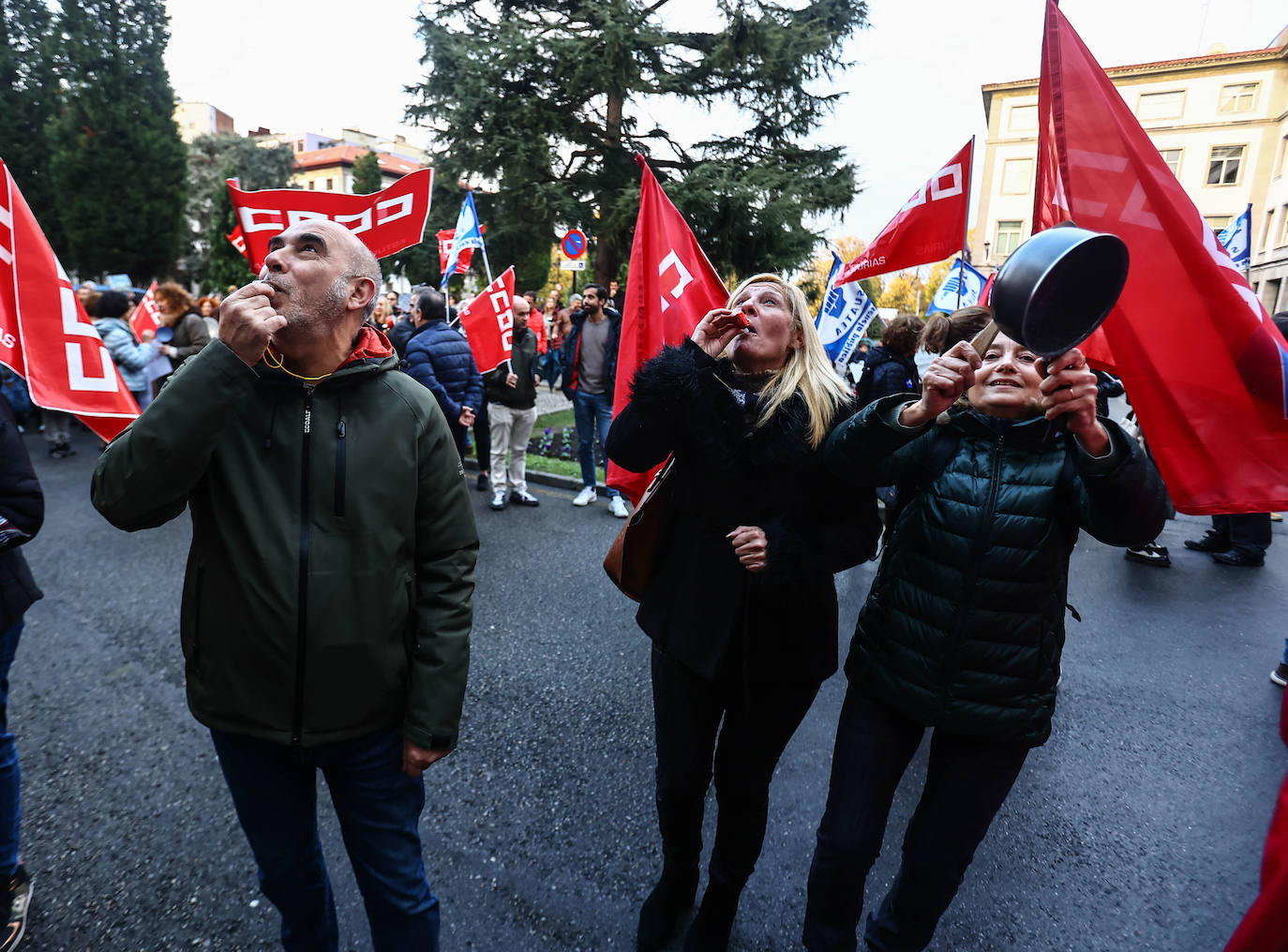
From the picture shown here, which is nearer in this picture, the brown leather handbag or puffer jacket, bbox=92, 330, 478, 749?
puffer jacket, bbox=92, 330, 478, 749

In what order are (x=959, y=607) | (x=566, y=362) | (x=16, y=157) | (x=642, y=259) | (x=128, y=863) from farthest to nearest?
(x=16, y=157) → (x=566, y=362) → (x=642, y=259) → (x=128, y=863) → (x=959, y=607)

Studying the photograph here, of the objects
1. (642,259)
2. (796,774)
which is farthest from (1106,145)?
(796,774)

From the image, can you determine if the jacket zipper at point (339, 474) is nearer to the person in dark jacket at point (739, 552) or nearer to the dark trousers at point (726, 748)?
the person in dark jacket at point (739, 552)

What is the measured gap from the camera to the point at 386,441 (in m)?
1.63

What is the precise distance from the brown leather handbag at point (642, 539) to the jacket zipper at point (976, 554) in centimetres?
81

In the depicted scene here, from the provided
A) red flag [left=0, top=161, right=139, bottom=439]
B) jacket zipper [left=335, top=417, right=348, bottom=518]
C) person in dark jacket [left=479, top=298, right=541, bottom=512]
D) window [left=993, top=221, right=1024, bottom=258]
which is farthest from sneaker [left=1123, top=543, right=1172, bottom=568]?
window [left=993, top=221, right=1024, bottom=258]

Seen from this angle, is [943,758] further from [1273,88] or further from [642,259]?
[1273,88]

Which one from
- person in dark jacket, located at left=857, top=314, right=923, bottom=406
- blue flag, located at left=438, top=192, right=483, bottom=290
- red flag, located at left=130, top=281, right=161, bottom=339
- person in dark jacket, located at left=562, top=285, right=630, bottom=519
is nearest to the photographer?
person in dark jacket, located at left=857, top=314, right=923, bottom=406

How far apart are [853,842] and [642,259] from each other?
7.63 ft

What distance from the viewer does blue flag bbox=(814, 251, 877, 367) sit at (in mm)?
6441

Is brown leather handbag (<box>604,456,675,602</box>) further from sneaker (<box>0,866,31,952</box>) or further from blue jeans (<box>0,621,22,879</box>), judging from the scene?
sneaker (<box>0,866,31,952</box>)

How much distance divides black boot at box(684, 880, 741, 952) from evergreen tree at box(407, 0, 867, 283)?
15.3 m

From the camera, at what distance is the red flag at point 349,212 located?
2.38 meters

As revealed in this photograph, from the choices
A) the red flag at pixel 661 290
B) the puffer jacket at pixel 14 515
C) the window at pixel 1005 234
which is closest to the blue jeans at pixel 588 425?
the red flag at pixel 661 290
